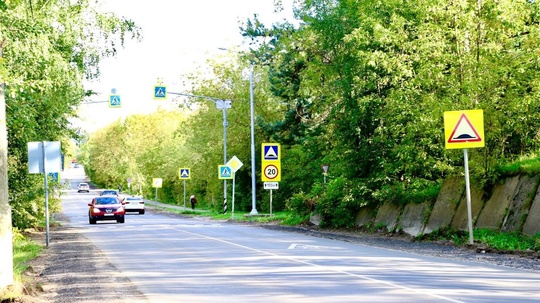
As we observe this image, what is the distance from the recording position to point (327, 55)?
37.8m

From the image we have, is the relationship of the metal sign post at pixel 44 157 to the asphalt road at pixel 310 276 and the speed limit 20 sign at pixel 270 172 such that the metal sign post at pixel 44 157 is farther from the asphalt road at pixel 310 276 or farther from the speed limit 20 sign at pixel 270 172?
the speed limit 20 sign at pixel 270 172

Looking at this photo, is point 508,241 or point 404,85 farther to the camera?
point 404,85

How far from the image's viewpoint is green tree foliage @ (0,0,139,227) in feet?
56.5

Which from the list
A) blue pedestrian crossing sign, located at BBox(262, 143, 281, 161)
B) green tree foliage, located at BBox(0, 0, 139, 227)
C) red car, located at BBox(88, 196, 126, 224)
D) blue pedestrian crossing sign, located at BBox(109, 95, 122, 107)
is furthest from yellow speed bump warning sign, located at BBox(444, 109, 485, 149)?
red car, located at BBox(88, 196, 126, 224)

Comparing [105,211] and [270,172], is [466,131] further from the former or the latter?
[105,211]

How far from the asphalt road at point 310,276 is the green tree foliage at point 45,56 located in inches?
165

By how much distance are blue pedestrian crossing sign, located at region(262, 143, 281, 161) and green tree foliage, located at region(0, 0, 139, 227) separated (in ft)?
41.8

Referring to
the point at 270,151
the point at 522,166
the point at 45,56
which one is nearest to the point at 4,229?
the point at 45,56

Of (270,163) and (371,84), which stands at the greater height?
(371,84)

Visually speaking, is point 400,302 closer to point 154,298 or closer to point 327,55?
point 154,298

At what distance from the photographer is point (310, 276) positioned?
14.4 metres

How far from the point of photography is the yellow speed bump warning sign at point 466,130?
21.6 meters

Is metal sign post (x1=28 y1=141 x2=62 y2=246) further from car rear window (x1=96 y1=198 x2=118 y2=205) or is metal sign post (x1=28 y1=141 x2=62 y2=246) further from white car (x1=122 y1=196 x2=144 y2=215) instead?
white car (x1=122 y1=196 x2=144 y2=215)

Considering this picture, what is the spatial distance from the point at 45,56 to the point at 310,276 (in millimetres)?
8120
